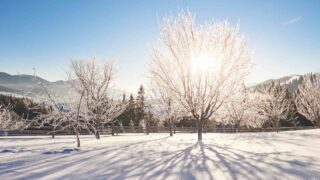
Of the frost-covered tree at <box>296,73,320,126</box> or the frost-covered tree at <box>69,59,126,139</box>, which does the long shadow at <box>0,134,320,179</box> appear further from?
the frost-covered tree at <box>296,73,320,126</box>

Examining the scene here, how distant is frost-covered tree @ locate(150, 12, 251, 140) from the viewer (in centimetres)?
1684

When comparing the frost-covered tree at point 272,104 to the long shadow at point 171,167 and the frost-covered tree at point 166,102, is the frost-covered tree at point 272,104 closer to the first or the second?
the frost-covered tree at point 166,102

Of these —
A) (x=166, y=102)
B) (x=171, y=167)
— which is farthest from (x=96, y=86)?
(x=171, y=167)

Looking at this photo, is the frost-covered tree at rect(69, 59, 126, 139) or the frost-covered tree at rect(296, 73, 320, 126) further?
the frost-covered tree at rect(296, 73, 320, 126)

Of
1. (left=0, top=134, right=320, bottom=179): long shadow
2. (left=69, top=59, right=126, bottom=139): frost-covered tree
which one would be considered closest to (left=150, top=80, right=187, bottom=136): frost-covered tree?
(left=69, top=59, right=126, bottom=139): frost-covered tree

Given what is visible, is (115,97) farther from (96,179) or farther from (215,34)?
(96,179)

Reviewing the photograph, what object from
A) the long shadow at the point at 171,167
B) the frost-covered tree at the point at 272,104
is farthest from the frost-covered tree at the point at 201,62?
the frost-covered tree at the point at 272,104

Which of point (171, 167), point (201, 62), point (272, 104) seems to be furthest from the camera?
point (272, 104)

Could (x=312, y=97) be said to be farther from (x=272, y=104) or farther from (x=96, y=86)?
(x=96, y=86)

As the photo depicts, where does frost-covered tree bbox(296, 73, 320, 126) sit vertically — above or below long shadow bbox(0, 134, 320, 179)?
above

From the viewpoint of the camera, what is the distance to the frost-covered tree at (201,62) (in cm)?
1684

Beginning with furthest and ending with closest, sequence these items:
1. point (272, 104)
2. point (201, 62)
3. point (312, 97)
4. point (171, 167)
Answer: point (272, 104) → point (312, 97) → point (201, 62) → point (171, 167)

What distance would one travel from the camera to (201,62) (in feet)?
55.6

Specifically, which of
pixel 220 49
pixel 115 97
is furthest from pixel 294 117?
pixel 220 49
